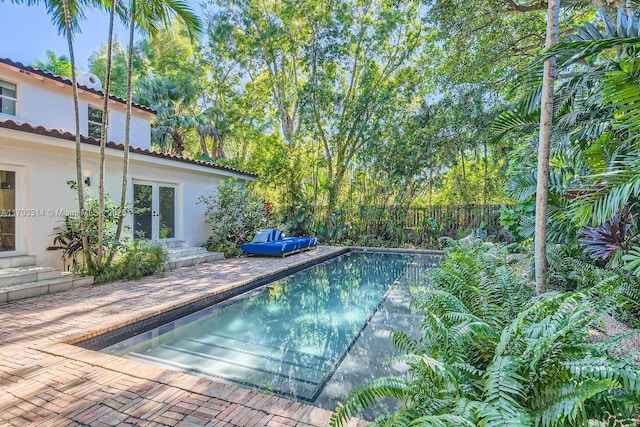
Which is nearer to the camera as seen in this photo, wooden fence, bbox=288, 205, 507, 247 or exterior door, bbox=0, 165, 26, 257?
exterior door, bbox=0, 165, 26, 257

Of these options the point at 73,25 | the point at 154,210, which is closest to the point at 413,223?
the point at 154,210

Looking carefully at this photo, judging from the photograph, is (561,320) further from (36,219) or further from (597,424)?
(36,219)

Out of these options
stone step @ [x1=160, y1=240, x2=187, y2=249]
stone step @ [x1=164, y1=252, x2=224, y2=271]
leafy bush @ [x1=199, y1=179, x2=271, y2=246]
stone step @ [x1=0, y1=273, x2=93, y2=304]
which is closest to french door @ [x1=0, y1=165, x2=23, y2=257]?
stone step @ [x1=0, y1=273, x2=93, y2=304]

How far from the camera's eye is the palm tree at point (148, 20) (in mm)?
6457

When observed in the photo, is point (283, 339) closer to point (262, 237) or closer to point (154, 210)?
point (262, 237)

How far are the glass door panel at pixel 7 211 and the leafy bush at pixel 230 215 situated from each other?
488cm

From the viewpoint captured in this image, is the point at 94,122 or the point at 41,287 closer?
the point at 41,287

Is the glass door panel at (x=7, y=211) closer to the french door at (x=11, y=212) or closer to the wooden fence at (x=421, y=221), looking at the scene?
the french door at (x=11, y=212)

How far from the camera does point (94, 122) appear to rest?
955cm

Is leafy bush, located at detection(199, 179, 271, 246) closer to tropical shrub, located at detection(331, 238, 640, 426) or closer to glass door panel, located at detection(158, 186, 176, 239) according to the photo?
glass door panel, located at detection(158, 186, 176, 239)

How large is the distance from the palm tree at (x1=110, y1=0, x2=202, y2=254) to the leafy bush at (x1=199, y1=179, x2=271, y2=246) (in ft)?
12.6

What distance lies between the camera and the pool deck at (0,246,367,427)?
2.26 metres

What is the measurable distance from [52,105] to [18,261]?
475 centimetres

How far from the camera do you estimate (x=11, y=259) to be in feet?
20.3
